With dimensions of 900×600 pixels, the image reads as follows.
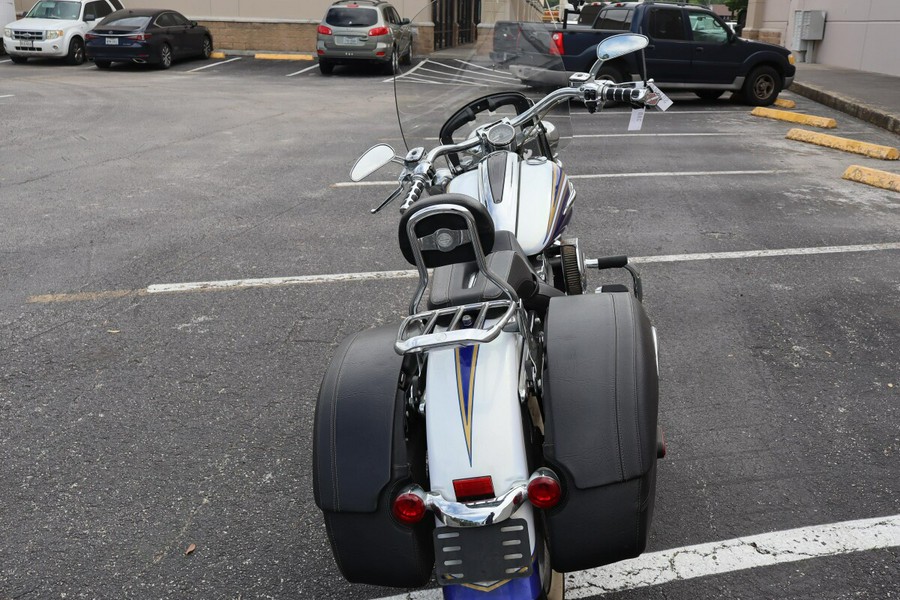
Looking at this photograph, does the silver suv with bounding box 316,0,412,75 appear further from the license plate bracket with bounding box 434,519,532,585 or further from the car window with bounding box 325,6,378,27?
the license plate bracket with bounding box 434,519,532,585

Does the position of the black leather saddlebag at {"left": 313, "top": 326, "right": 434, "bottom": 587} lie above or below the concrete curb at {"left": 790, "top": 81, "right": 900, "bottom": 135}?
above

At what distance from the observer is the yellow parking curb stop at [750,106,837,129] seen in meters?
12.6

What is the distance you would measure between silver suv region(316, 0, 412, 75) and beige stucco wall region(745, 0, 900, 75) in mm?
11006

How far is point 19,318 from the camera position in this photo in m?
5.34

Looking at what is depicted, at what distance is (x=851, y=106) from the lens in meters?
14.3

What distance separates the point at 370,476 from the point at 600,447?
0.60 meters

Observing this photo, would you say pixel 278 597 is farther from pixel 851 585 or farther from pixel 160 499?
pixel 851 585

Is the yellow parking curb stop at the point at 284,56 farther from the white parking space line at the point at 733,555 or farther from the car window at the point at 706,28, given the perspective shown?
the white parking space line at the point at 733,555

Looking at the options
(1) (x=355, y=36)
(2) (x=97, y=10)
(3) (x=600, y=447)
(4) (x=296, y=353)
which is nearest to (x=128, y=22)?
(2) (x=97, y=10)

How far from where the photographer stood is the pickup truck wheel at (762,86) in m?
15.3

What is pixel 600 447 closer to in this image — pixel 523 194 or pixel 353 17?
pixel 523 194

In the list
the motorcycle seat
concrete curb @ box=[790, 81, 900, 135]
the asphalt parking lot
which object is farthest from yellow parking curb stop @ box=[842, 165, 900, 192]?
the motorcycle seat

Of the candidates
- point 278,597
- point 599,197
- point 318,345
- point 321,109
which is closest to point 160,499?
point 278,597

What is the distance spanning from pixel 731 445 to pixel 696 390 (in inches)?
22.2
